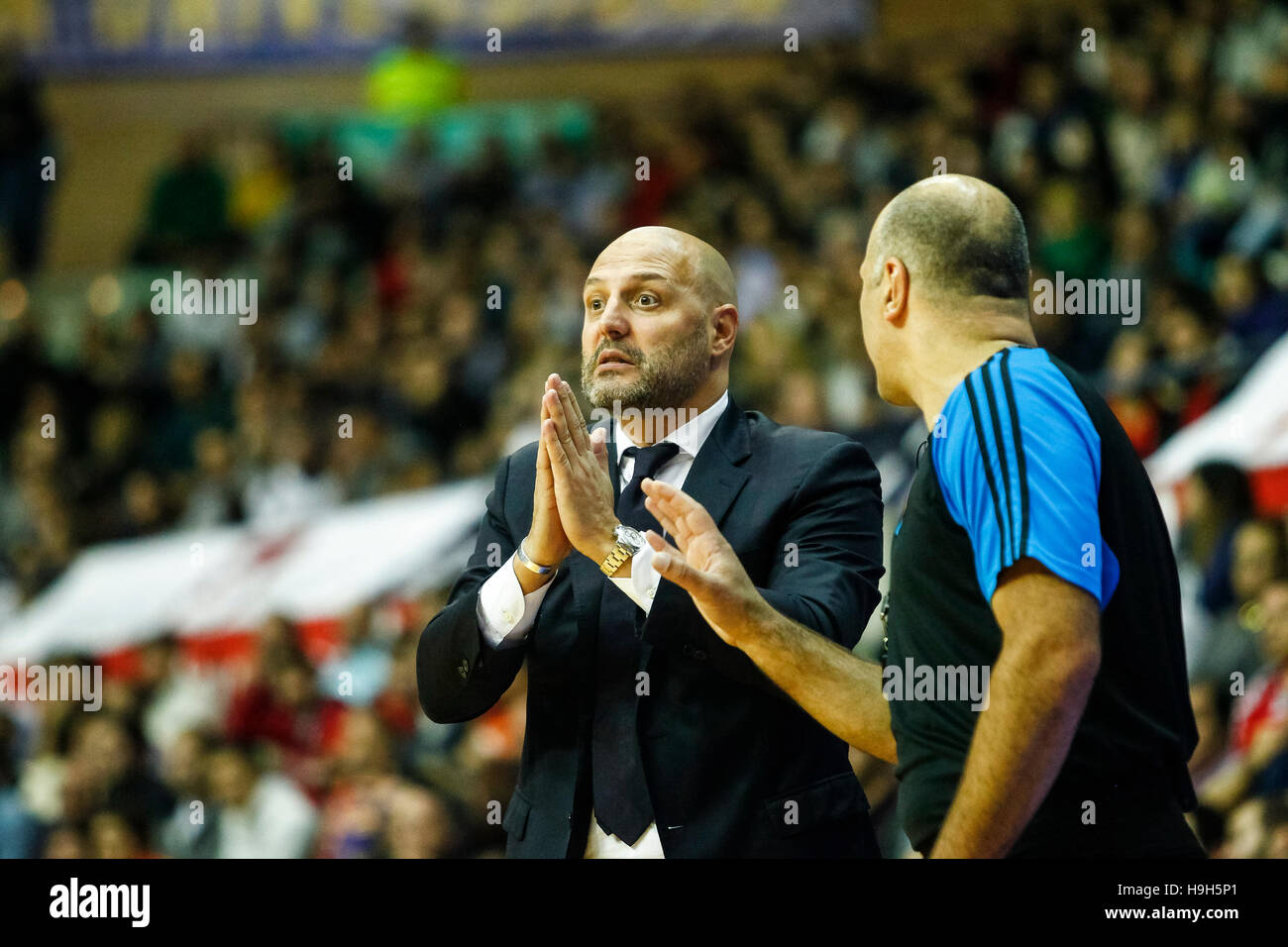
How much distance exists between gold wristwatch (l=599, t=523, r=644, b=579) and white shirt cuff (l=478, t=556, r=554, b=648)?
150mm

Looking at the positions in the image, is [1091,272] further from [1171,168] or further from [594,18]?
[594,18]

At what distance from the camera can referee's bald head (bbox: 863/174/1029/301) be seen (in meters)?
2.44

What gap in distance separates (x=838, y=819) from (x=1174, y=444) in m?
3.57

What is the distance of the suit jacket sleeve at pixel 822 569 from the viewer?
2.64 m

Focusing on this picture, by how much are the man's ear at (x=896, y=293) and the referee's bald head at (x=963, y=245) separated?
Answer: 10 millimetres

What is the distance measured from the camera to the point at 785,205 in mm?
8820

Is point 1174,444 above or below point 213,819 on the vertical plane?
above

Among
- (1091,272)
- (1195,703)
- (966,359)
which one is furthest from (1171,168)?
(966,359)

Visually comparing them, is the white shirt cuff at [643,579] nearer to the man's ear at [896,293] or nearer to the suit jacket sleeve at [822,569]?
the suit jacket sleeve at [822,569]

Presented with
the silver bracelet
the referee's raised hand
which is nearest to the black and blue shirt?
the referee's raised hand

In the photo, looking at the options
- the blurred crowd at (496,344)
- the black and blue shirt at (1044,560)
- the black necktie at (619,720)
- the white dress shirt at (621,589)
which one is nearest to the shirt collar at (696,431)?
the white dress shirt at (621,589)

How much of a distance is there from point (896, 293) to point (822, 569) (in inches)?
20.6

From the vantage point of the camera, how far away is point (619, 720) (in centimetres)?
272

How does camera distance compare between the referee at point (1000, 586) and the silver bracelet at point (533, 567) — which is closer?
the referee at point (1000, 586)
